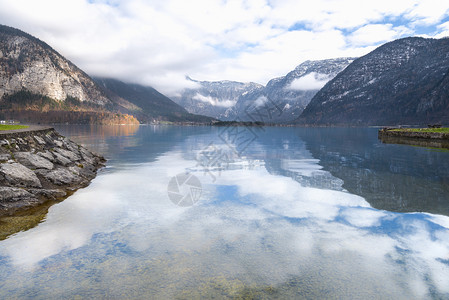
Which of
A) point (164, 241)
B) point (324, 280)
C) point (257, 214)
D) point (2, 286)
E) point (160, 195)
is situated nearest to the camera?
point (2, 286)

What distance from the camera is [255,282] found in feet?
31.5

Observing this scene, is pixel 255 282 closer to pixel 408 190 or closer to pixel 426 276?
pixel 426 276

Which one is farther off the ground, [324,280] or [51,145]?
[51,145]

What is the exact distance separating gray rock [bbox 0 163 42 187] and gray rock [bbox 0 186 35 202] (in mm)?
1293

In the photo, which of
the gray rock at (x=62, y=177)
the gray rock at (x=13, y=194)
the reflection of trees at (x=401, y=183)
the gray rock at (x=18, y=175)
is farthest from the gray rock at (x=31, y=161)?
the reflection of trees at (x=401, y=183)

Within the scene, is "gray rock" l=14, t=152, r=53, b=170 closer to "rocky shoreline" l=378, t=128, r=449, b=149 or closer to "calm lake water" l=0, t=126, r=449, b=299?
"calm lake water" l=0, t=126, r=449, b=299

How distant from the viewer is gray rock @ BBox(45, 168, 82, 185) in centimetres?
2169

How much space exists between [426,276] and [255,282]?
6.14m

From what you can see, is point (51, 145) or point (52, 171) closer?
point (52, 171)

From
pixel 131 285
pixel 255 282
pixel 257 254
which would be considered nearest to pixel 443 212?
pixel 257 254

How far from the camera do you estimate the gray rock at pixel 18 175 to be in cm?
1820

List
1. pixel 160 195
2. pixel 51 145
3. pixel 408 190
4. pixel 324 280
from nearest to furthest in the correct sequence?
pixel 324 280, pixel 160 195, pixel 408 190, pixel 51 145

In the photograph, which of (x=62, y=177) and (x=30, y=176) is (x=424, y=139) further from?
(x=30, y=176)

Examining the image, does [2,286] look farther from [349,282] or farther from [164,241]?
[349,282]
